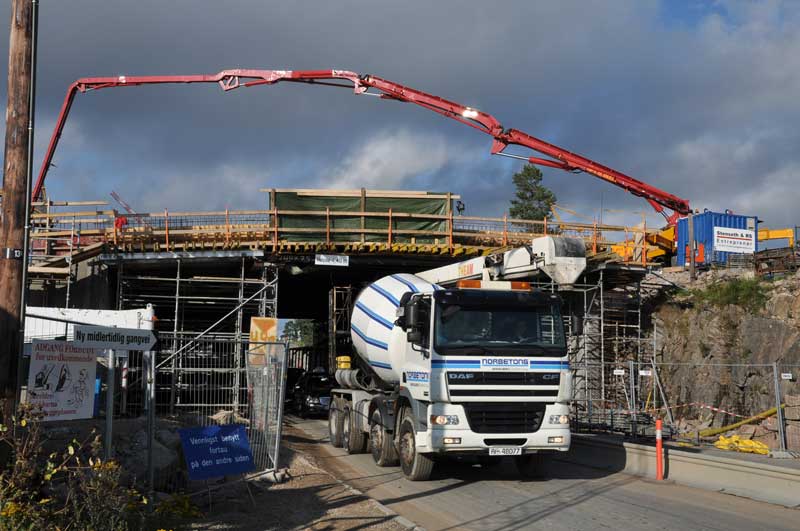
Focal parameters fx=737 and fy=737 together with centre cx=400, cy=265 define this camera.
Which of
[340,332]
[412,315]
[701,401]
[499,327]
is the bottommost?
[701,401]

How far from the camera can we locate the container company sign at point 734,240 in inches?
1304

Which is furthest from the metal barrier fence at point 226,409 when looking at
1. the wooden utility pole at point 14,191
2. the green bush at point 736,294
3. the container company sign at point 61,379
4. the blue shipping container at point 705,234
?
the blue shipping container at point 705,234

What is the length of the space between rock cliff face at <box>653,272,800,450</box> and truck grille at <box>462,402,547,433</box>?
27.4 ft

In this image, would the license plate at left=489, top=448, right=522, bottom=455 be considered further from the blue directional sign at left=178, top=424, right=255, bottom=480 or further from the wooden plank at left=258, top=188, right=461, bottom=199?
the wooden plank at left=258, top=188, right=461, bottom=199

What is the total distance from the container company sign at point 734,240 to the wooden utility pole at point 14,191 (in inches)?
1215

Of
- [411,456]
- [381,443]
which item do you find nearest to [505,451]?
[411,456]

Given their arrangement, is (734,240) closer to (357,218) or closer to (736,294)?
(736,294)

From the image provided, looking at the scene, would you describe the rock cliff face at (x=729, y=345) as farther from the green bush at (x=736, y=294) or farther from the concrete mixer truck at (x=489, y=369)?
the concrete mixer truck at (x=489, y=369)

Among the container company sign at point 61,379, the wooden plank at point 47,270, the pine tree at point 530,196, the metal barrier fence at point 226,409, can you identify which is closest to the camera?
the container company sign at point 61,379

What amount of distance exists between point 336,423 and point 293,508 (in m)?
8.50

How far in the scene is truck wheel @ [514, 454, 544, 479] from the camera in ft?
42.3

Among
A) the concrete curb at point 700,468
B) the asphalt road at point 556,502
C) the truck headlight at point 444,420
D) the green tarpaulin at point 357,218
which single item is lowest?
the asphalt road at point 556,502

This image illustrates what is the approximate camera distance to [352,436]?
16.9 m

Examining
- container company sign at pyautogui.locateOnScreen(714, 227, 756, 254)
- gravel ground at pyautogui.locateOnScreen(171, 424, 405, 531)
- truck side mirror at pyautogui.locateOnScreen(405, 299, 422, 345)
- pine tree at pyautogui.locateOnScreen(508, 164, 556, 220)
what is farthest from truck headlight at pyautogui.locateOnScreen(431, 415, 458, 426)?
pine tree at pyautogui.locateOnScreen(508, 164, 556, 220)
